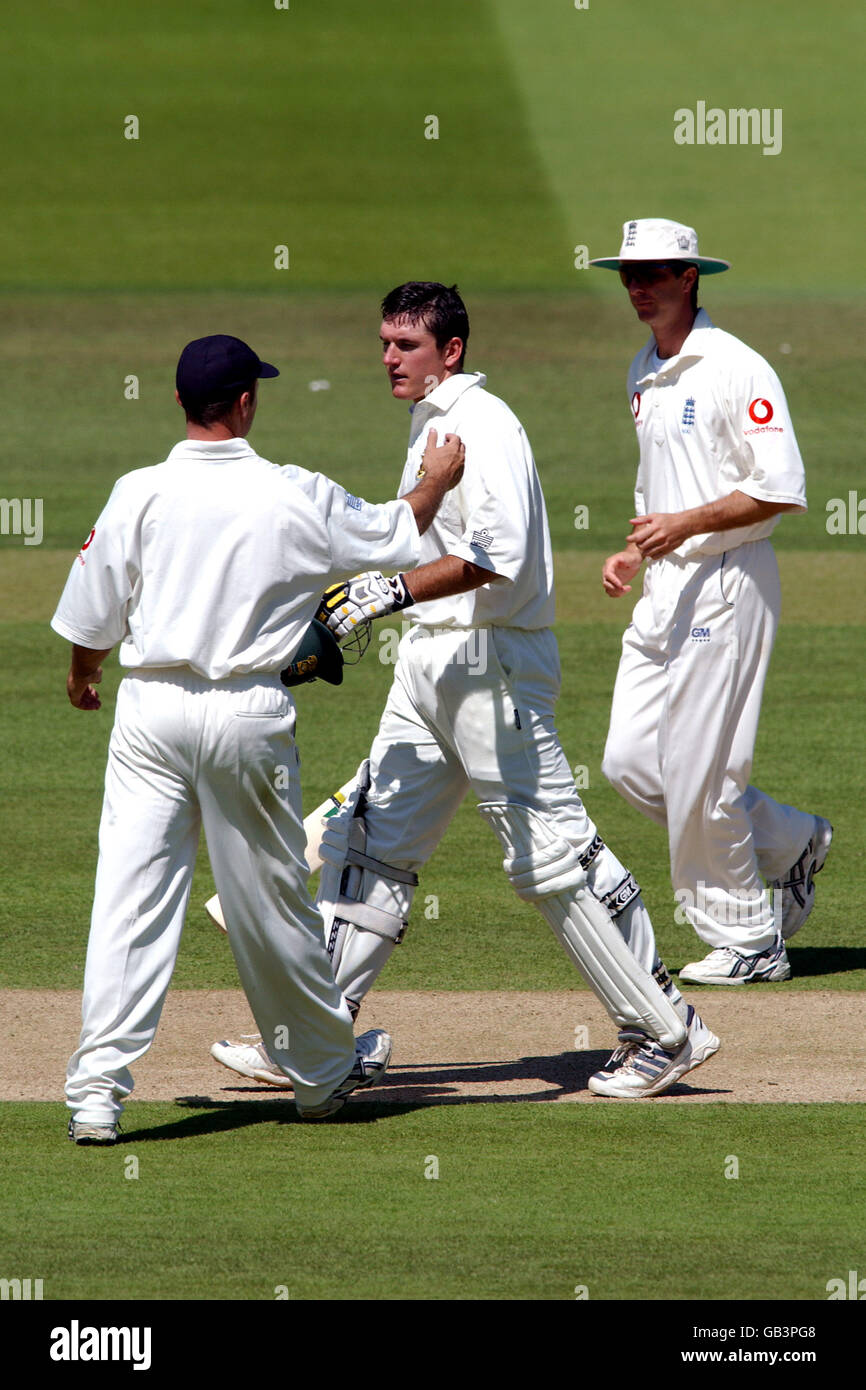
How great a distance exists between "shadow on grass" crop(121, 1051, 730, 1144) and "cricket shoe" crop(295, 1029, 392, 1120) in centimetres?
4

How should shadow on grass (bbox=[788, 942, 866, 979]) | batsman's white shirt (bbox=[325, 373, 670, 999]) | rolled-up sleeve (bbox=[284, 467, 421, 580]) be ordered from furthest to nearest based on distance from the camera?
shadow on grass (bbox=[788, 942, 866, 979]), batsman's white shirt (bbox=[325, 373, 670, 999]), rolled-up sleeve (bbox=[284, 467, 421, 580])

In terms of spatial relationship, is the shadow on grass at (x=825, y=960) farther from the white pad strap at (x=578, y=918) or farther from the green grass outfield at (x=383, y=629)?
the white pad strap at (x=578, y=918)

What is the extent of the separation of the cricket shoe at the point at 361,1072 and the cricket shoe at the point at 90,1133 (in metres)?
0.58

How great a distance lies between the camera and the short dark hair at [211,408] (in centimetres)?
557

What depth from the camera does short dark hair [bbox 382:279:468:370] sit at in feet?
20.8

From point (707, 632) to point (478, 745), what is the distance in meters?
1.59

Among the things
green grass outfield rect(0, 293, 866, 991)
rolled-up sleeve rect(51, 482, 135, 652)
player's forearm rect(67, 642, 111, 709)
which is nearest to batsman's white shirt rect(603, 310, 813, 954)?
green grass outfield rect(0, 293, 866, 991)

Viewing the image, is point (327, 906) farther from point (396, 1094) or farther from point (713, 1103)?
point (713, 1103)

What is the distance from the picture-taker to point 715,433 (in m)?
7.44

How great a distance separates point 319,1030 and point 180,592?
129 centimetres

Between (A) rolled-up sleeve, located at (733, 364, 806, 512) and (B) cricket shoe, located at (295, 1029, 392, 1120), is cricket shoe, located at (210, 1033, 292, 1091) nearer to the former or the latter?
(B) cricket shoe, located at (295, 1029, 392, 1120)

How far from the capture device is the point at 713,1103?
6.16 m

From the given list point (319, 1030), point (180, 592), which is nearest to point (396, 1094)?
point (319, 1030)

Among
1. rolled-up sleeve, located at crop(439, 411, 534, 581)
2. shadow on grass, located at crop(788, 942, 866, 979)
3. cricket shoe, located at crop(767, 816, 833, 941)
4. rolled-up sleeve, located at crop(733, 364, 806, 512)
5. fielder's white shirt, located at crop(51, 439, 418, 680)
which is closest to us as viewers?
fielder's white shirt, located at crop(51, 439, 418, 680)
